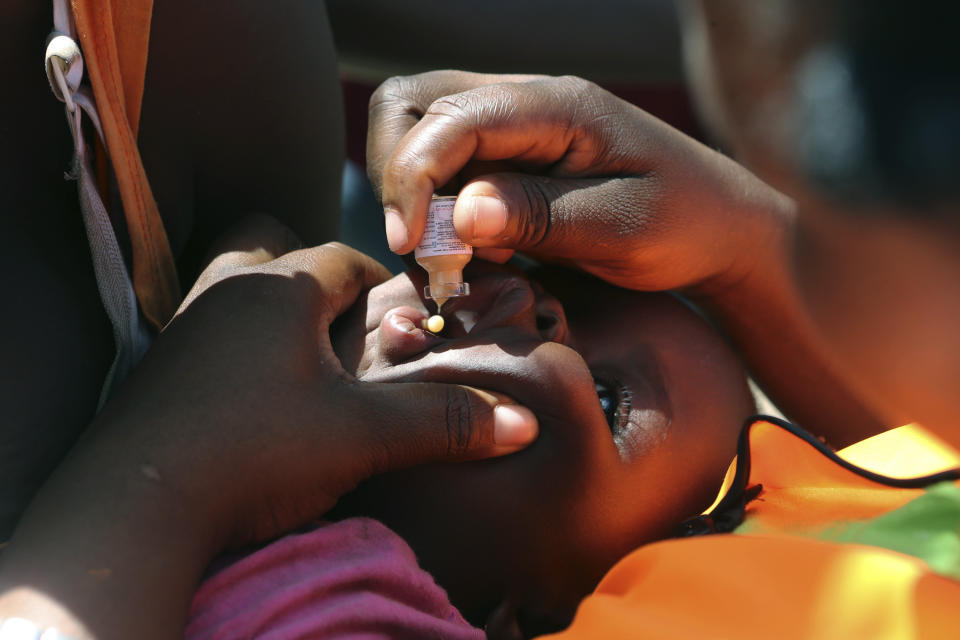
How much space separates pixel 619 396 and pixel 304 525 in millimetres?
420

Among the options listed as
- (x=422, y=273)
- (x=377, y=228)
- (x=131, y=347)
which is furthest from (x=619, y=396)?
(x=377, y=228)

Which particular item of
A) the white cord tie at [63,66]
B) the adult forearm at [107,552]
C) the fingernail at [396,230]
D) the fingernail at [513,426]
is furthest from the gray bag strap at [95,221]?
the fingernail at [513,426]

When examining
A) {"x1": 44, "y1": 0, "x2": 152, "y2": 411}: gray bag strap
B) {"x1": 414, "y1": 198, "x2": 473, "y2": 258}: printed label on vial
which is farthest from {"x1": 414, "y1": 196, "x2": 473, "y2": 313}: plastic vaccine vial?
{"x1": 44, "y1": 0, "x2": 152, "y2": 411}: gray bag strap

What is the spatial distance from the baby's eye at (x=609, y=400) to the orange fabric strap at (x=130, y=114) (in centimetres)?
55

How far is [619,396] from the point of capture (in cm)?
104

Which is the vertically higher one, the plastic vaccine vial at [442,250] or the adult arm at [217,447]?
the plastic vaccine vial at [442,250]

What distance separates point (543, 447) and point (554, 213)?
27 centimetres

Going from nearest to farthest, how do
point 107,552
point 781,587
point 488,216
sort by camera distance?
1. point 107,552
2. point 781,587
3. point 488,216

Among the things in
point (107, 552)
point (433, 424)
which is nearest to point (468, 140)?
point (433, 424)

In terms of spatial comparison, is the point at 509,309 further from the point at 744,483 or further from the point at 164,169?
the point at 164,169

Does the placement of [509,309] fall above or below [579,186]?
below

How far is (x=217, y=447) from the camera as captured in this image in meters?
0.77

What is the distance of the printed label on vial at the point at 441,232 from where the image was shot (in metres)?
0.93

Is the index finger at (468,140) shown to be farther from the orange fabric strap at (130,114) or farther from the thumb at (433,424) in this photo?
the orange fabric strap at (130,114)
